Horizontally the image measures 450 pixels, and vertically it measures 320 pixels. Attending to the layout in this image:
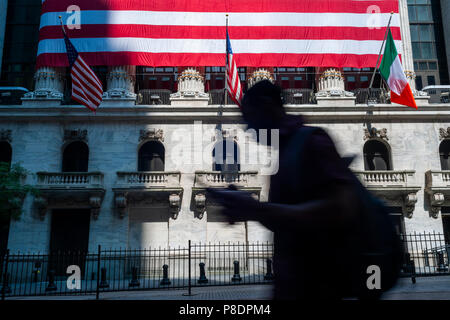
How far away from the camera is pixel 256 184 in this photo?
70.2ft

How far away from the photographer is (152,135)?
22.3 m

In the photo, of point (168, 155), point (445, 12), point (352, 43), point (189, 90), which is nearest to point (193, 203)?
point (168, 155)

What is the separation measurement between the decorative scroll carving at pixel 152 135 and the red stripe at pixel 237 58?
3.88 meters

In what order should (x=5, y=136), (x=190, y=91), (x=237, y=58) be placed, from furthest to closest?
(x=190, y=91) < (x=5, y=136) < (x=237, y=58)

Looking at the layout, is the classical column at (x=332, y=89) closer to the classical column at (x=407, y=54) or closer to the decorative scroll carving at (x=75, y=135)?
the classical column at (x=407, y=54)

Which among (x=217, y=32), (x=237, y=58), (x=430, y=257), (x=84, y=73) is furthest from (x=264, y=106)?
(x=217, y=32)

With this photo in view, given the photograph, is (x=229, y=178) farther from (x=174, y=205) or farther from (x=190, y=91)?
(x=190, y=91)

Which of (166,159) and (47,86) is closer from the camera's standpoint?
(166,159)

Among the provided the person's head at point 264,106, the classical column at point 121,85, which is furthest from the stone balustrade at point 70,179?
the person's head at point 264,106

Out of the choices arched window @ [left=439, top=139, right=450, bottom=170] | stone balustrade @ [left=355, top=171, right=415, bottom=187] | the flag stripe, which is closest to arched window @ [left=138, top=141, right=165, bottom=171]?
the flag stripe

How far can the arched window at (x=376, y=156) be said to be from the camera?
22.8 metres

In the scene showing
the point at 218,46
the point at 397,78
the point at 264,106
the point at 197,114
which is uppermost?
the point at 218,46

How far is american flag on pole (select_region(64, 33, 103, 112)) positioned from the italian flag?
14230 millimetres

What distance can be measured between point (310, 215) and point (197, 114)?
2109 centimetres
